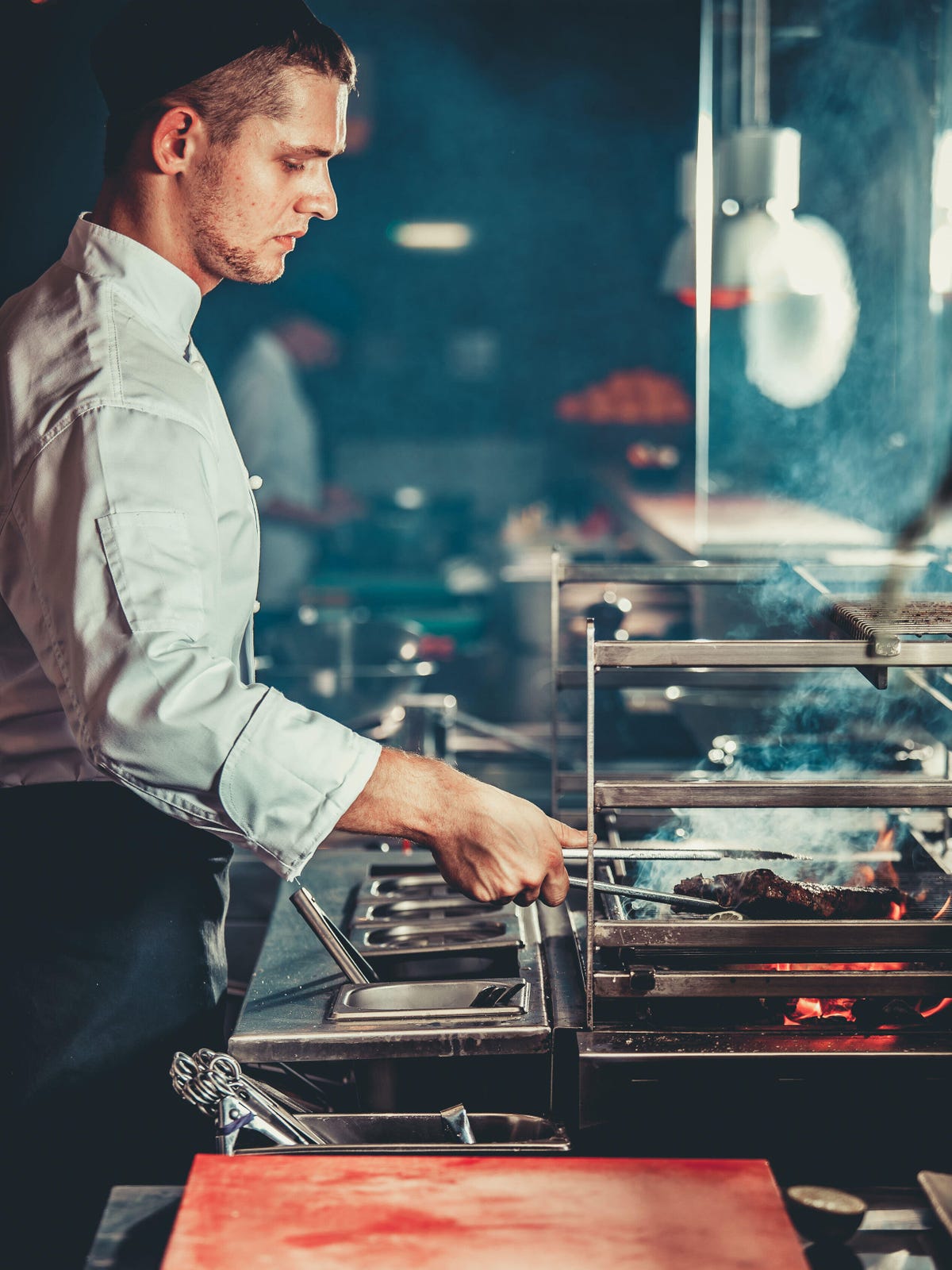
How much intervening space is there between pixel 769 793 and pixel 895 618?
0.26 m

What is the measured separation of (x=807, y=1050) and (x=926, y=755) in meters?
0.93

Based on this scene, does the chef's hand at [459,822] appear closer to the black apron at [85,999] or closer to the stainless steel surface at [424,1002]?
the stainless steel surface at [424,1002]

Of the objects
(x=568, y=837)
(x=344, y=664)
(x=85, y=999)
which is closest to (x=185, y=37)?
(x=568, y=837)

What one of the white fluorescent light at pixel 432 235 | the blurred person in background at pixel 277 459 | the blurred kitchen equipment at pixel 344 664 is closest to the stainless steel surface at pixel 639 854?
the blurred kitchen equipment at pixel 344 664

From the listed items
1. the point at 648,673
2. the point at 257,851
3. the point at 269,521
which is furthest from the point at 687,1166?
the point at 269,521

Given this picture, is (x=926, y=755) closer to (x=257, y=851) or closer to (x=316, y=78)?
(x=257, y=851)

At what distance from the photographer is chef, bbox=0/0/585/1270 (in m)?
1.28

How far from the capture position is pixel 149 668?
4.12ft

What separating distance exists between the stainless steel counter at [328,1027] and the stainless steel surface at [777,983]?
13cm

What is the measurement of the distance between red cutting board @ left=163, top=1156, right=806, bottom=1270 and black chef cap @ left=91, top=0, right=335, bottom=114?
115 cm

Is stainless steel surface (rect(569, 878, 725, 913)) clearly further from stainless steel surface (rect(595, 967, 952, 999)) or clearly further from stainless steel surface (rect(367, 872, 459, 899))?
stainless steel surface (rect(367, 872, 459, 899))

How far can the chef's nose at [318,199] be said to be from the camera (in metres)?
1.54

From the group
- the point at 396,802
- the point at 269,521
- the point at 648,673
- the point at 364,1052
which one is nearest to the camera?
the point at 396,802

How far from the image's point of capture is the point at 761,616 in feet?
7.32
